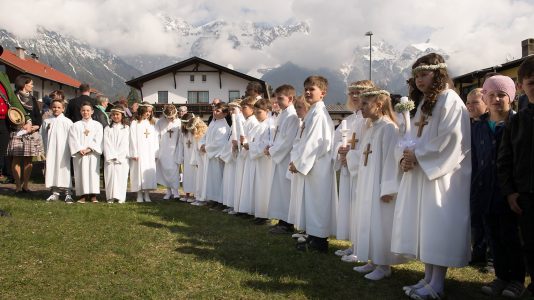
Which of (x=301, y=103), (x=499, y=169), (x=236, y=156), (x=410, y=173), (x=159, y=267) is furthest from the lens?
(x=236, y=156)

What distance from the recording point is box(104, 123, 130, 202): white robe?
10.6m

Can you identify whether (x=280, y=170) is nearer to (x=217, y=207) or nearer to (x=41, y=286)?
(x=217, y=207)

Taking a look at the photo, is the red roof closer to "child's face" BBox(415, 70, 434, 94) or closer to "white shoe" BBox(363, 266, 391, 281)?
"white shoe" BBox(363, 266, 391, 281)

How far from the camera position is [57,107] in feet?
35.6

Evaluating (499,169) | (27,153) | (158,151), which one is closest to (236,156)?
(158,151)

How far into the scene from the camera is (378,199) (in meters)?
5.23

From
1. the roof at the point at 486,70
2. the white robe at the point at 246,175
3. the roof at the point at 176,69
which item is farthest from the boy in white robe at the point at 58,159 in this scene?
the roof at the point at 176,69

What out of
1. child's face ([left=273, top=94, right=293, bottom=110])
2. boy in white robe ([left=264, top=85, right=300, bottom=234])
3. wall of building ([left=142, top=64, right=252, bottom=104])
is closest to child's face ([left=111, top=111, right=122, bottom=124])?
boy in white robe ([left=264, top=85, right=300, bottom=234])

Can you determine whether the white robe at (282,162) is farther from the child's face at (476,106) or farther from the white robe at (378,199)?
the child's face at (476,106)

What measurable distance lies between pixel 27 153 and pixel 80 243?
5195 mm

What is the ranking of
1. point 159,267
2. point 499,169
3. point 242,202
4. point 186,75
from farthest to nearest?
point 186,75 < point 242,202 < point 159,267 < point 499,169

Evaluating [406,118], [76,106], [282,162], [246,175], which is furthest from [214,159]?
[406,118]

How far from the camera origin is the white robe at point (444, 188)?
4387 millimetres

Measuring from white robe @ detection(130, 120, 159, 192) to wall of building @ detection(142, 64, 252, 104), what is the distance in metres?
32.5
